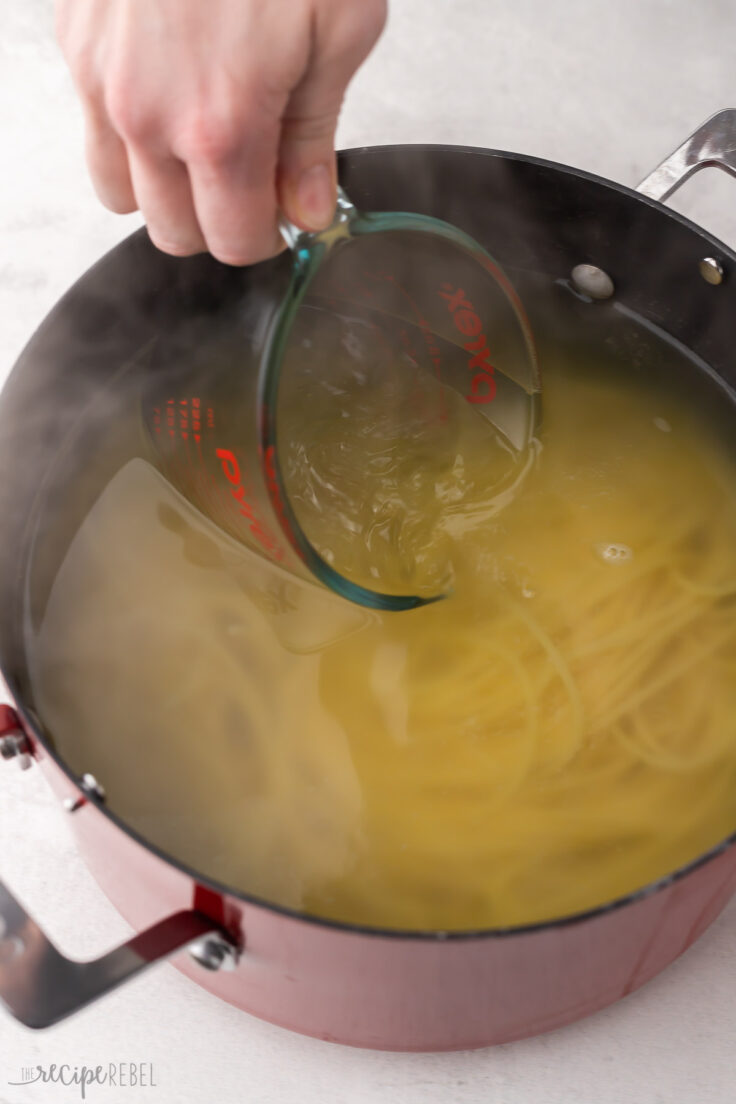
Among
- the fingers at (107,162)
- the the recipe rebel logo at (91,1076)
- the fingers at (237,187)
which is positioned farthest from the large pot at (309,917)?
the fingers at (237,187)

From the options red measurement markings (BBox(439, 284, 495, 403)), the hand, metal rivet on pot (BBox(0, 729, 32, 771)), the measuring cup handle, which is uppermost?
the hand

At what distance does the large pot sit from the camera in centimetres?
76

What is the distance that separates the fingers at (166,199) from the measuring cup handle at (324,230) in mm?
80

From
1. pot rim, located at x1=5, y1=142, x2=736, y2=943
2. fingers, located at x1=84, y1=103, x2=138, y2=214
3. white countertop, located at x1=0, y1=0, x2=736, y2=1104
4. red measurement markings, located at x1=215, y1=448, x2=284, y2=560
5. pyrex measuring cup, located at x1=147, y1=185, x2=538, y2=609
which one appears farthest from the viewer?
pyrex measuring cup, located at x1=147, y1=185, x2=538, y2=609

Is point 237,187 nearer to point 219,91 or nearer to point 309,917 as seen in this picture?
point 219,91

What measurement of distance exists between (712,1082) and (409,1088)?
0.27 metres

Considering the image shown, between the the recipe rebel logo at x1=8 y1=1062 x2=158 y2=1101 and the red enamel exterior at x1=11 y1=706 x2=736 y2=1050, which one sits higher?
the red enamel exterior at x1=11 y1=706 x2=736 y2=1050

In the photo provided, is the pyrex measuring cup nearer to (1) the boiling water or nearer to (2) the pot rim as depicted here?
(1) the boiling water

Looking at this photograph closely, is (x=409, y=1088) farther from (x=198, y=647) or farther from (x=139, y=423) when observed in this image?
(x=139, y=423)

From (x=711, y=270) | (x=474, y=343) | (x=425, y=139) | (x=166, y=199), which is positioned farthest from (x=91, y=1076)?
(x=425, y=139)

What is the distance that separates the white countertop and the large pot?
0.06 metres

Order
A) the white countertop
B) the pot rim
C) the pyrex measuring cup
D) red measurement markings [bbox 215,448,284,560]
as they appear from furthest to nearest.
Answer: the pyrex measuring cup < red measurement markings [bbox 215,448,284,560] < the white countertop < the pot rim

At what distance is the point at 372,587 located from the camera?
1.18 metres

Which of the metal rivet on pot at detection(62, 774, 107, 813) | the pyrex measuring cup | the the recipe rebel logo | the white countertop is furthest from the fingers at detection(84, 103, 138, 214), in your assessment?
the the recipe rebel logo
